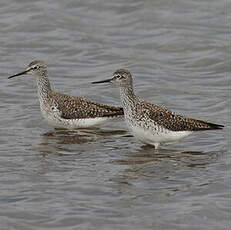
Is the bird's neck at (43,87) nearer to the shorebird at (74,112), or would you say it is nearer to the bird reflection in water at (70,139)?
the shorebird at (74,112)

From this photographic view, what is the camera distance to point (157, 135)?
13.4 m

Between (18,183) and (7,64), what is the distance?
8196 millimetres

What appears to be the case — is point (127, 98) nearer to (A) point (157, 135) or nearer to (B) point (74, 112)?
(A) point (157, 135)

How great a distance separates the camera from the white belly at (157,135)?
13.4m

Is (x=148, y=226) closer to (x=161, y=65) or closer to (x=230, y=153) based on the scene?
(x=230, y=153)

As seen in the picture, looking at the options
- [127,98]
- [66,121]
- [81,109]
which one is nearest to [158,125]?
[127,98]

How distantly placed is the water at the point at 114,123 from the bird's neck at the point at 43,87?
0.57m

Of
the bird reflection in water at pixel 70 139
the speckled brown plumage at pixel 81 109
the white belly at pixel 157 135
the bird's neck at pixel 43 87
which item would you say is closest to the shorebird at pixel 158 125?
the white belly at pixel 157 135

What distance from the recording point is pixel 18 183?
1135cm

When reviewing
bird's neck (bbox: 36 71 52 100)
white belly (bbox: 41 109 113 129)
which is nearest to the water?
white belly (bbox: 41 109 113 129)

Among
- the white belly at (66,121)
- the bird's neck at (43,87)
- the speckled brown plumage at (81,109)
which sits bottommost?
the white belly at (66,121)

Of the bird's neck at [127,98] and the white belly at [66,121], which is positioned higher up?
the bird's neck at [127,98]

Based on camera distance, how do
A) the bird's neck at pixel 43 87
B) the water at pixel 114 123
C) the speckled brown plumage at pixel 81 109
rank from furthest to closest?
the bird's neck at pixel 43 87
the speckled brown plumage at pixel 81 109
the water at pixel 114 123

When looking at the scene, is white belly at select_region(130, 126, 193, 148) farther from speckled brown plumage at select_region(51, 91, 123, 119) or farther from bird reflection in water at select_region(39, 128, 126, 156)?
speckled brown plumage at select_region(51, 91, 123, 119)
